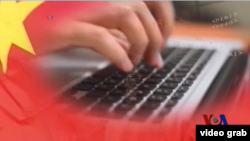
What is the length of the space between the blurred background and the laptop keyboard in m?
0.04

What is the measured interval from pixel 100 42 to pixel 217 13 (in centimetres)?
14

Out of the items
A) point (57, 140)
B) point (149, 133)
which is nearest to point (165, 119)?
point (149, 133)

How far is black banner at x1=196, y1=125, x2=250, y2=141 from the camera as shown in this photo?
429mm

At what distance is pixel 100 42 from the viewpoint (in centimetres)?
46

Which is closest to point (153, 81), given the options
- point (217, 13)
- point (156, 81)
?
point (156, 81)

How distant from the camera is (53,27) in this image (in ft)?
1.53

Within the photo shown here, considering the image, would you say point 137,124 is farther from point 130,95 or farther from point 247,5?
point 247,5

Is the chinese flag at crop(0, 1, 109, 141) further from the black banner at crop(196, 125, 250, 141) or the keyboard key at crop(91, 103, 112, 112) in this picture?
the black banner at crop(196, 125, 250, 141)

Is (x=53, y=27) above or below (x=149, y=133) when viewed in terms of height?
above

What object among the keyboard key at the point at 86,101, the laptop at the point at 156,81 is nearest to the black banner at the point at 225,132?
the laptop at the point at 156,81

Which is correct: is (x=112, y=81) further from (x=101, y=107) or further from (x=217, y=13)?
(x=217, y=13)

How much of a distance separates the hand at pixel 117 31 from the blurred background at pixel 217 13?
0.10 ft

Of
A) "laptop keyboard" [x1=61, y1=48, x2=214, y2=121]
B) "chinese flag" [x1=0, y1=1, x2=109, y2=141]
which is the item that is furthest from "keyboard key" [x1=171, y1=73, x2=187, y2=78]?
"chinese flag" [x1=0, y1=1, x2=109, y2=141]

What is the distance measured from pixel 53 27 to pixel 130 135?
0.53ft
